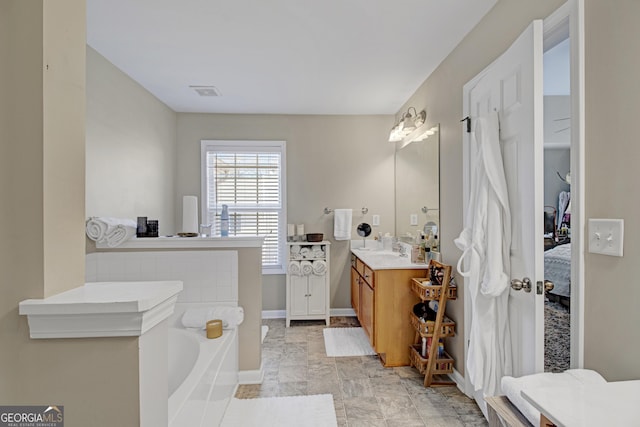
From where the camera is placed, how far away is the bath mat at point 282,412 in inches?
75.8

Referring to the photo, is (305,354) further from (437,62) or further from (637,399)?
(437,62)

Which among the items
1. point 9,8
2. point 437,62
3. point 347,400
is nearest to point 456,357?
point 347,400

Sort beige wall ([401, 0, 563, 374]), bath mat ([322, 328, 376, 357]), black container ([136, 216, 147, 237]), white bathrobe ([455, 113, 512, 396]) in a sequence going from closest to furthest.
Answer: white bathrobe ([455, 113, 512, 396])
beige wall ([401, 0, 563, 374])
black container ([136, 216, 147, 237])
bath mat ([322, 328, 376, 357])

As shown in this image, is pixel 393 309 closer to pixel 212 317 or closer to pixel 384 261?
pixel 384 261

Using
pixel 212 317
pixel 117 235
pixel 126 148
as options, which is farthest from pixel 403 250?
pixel 126 148

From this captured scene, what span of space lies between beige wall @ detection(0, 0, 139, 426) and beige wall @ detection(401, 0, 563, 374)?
197 cm

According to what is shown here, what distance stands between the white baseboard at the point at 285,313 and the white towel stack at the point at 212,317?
5.54 ft

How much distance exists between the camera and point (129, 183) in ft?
9.32

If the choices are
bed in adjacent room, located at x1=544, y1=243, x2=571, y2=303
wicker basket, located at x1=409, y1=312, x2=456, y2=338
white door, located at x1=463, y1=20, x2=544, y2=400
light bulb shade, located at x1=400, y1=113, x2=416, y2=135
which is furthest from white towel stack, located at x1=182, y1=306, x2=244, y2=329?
bed in adjacent room, located at x1=544, y1=243, x2=571, y2=303

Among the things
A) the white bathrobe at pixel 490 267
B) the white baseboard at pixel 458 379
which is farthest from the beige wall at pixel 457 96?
the white bathrobe at pixel 490 267

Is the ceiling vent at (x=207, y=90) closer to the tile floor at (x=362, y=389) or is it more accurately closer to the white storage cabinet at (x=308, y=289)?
the white storage cabinet at (x=308, y=289)

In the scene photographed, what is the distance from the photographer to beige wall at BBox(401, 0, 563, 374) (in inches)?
69.7

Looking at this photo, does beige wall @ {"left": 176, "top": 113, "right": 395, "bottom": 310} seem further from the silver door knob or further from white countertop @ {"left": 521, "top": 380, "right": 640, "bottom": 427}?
white countertop @ {"left": 521, "top": 380, "right": 640, "bottom": 427}

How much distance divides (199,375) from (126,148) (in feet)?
6.96
